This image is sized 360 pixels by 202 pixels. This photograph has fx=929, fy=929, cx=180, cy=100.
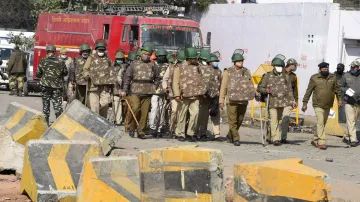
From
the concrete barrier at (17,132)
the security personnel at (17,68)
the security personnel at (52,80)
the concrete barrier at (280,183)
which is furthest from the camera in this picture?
the security personnel at (17,68)

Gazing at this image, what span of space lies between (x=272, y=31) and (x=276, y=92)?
13383mm

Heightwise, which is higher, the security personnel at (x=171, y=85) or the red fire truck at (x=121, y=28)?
the red fire truck at (x=121, y=28)

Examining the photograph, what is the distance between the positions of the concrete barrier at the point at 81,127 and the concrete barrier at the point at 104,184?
384 centimetres

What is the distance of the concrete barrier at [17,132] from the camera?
543 inches

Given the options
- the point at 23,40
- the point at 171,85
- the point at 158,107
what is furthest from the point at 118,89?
the point at 23,40

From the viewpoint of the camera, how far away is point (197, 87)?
1880 centimetres

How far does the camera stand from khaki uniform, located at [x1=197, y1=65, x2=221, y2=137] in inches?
754

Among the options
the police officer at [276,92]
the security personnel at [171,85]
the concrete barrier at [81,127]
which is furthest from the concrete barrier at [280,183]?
the security personnel at [171,85]

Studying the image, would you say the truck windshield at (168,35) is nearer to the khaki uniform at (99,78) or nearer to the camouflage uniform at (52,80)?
the khaki uniform at (99,78)

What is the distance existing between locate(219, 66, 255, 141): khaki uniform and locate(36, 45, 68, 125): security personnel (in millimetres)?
3309

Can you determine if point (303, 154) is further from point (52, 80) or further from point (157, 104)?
point (52, 80)

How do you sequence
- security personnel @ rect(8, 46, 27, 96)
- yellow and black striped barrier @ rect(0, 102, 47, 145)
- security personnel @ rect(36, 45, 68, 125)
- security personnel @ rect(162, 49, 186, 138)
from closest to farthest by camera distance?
yellow and black striped barrier @ rect(0, 102, 47, 145) < security personnel @ rect(36, 45, 68, 125) < security personnel @ rect(162, 49, 186, 138) < security personnel @ rect(8, 46, 27, 96)

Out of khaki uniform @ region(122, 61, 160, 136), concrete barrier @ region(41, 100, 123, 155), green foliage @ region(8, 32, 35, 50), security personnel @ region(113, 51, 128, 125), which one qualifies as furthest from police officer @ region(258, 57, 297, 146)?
green foliage @ region(8, 32, 35, 50)

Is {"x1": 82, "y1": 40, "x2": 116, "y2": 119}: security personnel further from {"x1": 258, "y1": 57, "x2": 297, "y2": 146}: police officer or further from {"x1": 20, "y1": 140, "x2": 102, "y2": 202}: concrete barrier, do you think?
{"x1": 20, "y1": 140, "x2": 102, "y2": 202}: concrete barrier
